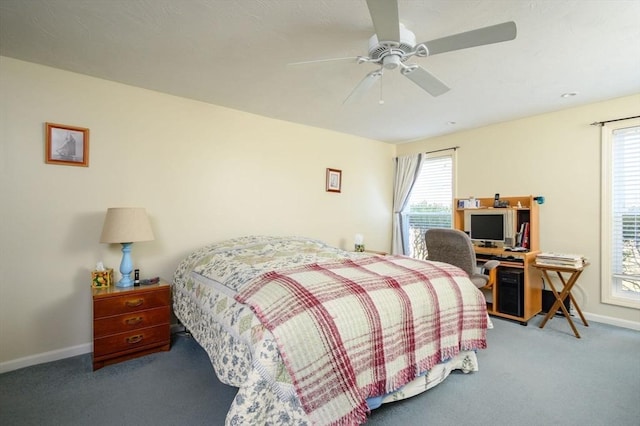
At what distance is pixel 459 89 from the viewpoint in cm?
291

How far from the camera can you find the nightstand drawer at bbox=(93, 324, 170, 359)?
7.55 ft

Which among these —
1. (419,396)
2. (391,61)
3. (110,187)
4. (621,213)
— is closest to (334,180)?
(391,61)

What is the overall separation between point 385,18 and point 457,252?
239 centimetres

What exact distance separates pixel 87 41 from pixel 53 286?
1.95 m

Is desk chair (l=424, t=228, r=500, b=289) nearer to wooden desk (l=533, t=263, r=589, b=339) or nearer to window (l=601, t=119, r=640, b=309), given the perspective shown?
wooden desk (l=533, t=263, r=589, b=339)

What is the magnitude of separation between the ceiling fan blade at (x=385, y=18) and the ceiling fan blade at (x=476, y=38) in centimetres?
24

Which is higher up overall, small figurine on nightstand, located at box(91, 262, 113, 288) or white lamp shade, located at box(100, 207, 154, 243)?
white lamp shade, located at box(100, 207, 154, 243)

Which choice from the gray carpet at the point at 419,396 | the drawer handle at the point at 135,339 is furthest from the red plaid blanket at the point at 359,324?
the drawer handle at the point at 135,339

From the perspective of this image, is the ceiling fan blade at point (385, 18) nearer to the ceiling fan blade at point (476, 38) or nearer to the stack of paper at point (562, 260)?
the ceiling fan blade at point (476, 38)

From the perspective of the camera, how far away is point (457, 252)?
3127 millimetres

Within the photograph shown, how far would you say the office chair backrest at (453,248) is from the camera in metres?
3.07

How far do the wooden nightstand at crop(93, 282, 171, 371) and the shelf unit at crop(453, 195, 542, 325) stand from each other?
3467 millimetres

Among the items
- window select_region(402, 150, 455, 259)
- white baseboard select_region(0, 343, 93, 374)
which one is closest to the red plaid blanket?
white baseboard select_region(0, 343, 93, 374)

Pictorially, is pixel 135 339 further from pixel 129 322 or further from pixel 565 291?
pixel 565 291
